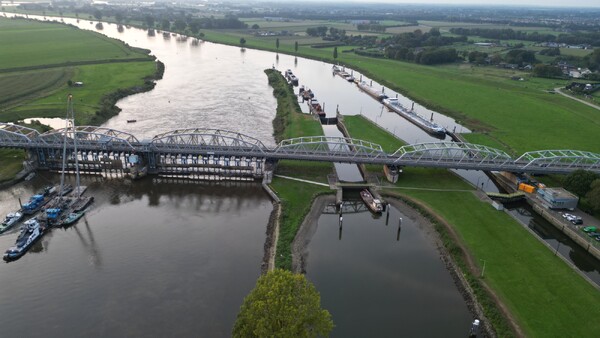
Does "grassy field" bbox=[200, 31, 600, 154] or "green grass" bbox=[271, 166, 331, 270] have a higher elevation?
"grassy field" bbox=[200, 31, 600, 154]

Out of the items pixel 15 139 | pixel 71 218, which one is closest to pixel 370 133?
pixel 71 218

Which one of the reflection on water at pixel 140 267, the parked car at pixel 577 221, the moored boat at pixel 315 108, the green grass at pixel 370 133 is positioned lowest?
the reflection on water at pixel 140 267

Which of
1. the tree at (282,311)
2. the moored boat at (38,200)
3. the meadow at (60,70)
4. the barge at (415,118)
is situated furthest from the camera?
the meadow at (60,70)

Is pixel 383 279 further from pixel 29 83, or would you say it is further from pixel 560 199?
pixel 29 83

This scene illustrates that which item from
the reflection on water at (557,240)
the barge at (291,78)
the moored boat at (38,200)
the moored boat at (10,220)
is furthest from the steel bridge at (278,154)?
the barge at (291,78)

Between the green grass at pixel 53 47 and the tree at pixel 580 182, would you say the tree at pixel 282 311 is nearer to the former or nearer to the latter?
the tree at pixel 580 182

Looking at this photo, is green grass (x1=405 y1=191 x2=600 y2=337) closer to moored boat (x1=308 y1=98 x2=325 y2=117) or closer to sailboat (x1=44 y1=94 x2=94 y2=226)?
sailboat (x1=44 y1=94 x2=94 y2=226)

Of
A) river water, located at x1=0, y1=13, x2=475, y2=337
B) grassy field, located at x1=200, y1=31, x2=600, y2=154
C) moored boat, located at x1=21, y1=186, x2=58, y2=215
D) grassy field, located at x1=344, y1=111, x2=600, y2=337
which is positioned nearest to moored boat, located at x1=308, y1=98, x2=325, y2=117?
grassy field, located at x1=200, y1=31, x2=600, y2=154
